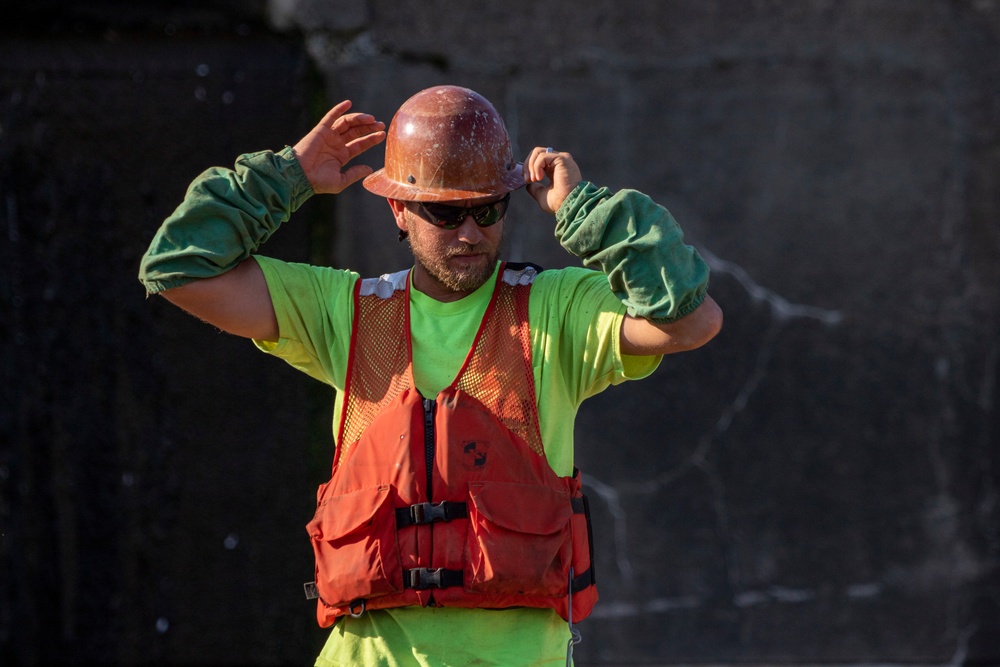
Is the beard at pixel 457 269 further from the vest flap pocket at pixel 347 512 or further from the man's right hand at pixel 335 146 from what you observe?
the vest flap pocket at pixel 347 512

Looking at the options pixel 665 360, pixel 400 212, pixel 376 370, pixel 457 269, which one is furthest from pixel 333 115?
pixel 665 360

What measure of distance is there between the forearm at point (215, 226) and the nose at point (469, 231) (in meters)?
0.38

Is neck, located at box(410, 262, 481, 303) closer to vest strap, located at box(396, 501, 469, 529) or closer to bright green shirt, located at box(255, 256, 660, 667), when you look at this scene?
bright green shirt, located at box(255, 256, 660, 667)

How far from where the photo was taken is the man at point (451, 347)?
252cm

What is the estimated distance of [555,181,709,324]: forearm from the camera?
2455 mm

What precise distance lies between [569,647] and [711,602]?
1864 millimetres

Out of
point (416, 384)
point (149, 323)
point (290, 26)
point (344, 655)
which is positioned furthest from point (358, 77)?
point (344, 655)

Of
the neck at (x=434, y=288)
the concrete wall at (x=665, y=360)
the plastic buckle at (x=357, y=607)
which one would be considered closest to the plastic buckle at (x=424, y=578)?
the plastic buckle at (x=357, y=607)

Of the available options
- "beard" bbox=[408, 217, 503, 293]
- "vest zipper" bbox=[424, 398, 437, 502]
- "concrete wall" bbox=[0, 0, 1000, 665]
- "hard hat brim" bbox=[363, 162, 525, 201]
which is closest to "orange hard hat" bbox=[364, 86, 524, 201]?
"hard hat brim" bbox=[363, 162, 525, 201]

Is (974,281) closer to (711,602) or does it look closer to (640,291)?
(711,602)

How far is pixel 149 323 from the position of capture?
4426mm

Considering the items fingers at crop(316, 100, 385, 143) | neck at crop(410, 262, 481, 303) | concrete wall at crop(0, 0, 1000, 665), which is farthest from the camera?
concrete wall at crop(0, 0, 1000, 665)

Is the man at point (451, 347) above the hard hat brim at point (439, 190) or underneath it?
underneath

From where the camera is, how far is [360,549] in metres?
2.54
